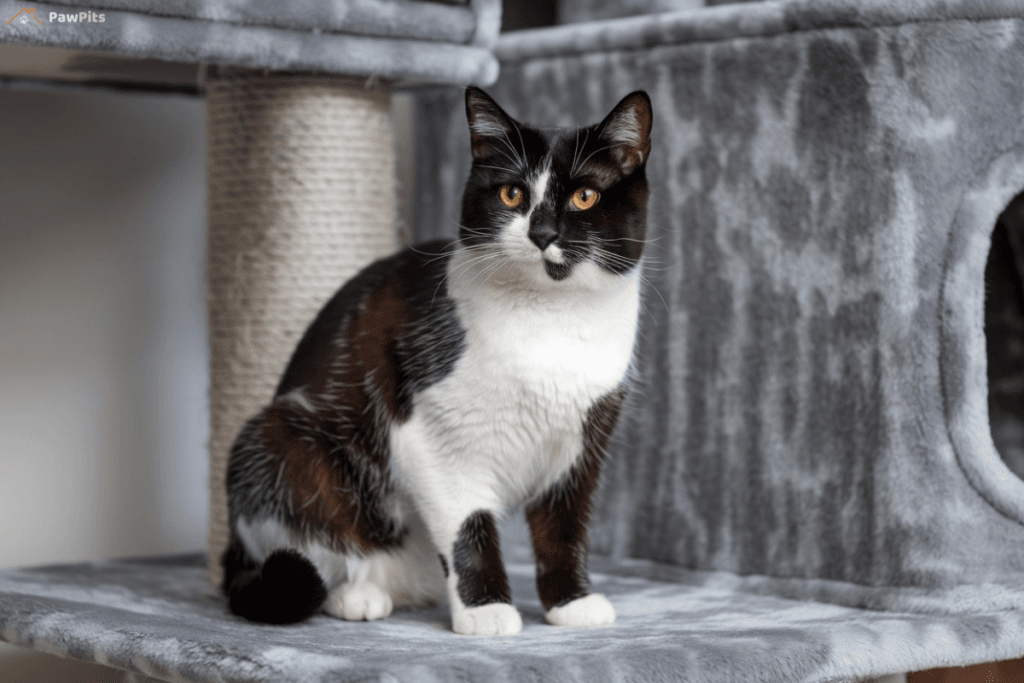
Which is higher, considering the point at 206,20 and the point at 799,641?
the point at 206,20

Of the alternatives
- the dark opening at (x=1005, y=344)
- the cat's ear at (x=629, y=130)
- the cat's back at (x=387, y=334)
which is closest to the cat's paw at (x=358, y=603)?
the cat's back at (x=387, y=334)

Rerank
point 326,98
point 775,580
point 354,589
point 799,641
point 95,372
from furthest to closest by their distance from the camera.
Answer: point 95,372 < point 326,98 < point 775,580 < point 354,589 < point 799,641

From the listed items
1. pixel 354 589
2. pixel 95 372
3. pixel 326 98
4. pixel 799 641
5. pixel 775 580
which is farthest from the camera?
pixel 95 372

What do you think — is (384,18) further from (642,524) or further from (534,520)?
(642,524)

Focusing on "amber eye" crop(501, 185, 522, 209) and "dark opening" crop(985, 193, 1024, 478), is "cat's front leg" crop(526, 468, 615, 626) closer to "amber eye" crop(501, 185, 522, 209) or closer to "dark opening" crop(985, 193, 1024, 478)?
"amber eye" crop(501, 185, 522, 209)

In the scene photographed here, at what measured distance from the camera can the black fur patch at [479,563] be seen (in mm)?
1174

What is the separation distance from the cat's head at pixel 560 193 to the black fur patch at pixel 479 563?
0.92 ft

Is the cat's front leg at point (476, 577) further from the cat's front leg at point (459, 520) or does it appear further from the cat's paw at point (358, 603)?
the cat's paw at point (358, 603)

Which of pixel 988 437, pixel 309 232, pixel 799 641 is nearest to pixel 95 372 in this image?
pixel 309 232

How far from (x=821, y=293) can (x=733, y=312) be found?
0.44 ft

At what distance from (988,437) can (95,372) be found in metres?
1.40

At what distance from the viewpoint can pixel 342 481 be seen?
4.15ft

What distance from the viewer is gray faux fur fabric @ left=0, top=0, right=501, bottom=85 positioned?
4.12ft

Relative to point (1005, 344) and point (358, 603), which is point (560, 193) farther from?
point (1005, 344)
